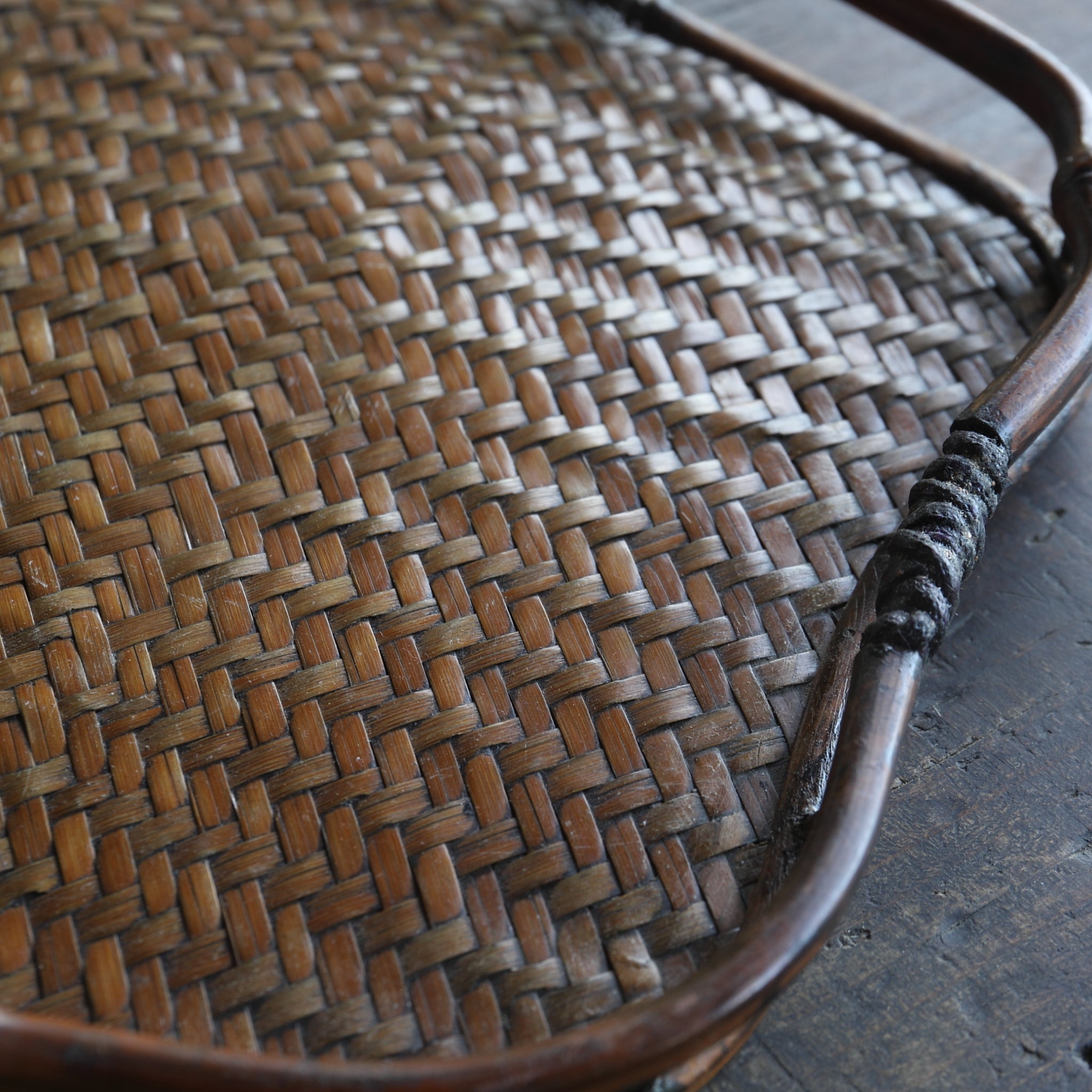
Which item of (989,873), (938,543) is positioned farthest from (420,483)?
(989,873)

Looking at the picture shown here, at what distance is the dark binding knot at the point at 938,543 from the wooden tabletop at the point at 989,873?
0.55 feet

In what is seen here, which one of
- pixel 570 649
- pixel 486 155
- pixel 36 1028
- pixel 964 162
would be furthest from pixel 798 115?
pixel 36 1028

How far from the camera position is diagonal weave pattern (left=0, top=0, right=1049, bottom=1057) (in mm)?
605

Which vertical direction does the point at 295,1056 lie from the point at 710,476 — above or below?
below

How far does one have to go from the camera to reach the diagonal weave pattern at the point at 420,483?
1.99ft

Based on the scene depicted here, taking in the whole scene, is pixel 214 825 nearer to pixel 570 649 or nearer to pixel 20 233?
pixel 570 649

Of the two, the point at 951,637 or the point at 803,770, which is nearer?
the point at 803,770

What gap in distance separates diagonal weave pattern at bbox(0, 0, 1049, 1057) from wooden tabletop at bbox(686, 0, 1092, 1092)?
0.13m

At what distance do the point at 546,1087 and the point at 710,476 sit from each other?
16.5 inches

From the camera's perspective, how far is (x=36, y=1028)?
454 millimetres

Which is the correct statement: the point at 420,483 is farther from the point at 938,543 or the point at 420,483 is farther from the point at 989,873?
the point at 989,873

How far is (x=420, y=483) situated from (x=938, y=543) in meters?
0.34

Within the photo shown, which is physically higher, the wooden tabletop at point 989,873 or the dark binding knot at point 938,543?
the dark binding knot at point 938,543

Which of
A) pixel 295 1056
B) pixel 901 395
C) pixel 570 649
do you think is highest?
pixel 901 395
